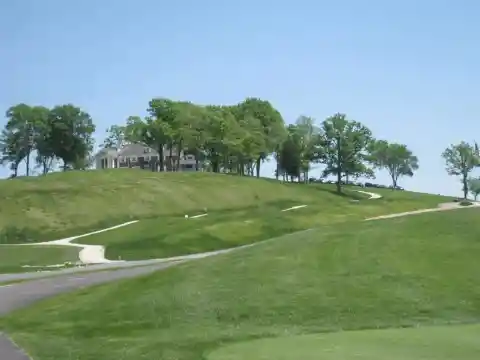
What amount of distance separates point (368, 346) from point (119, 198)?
84.1 m

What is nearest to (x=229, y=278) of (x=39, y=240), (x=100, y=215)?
(x=39, y=240)

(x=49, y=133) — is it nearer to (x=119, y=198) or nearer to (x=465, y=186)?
(x=119, y=198)

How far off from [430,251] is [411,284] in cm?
366

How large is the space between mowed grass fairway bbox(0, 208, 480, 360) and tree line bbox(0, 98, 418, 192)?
97.7m

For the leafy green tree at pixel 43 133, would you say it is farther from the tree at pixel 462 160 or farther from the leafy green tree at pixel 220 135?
the tree at pixel 462 160

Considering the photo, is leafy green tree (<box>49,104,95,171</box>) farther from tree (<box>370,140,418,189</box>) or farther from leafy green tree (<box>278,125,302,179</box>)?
tree (<box>370,140,418,189</box>)

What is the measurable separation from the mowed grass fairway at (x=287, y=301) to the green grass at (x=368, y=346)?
0.05 m

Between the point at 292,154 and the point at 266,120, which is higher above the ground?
the point at 266,120

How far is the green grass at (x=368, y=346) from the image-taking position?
1341cm

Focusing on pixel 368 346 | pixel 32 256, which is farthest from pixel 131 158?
pixel 368 346

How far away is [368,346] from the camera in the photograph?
1462cm

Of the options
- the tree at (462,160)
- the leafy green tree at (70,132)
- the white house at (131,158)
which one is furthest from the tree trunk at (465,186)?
the leafy green tree at (70,132)

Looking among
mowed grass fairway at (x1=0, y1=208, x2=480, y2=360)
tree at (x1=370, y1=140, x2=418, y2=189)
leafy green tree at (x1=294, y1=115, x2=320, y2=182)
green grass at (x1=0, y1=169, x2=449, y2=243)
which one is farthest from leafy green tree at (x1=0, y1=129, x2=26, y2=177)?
mowed grass fairway at (x1=0, y1=208, x2=480, y2=360)

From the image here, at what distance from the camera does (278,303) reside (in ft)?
73.3
